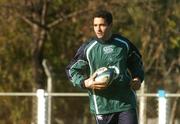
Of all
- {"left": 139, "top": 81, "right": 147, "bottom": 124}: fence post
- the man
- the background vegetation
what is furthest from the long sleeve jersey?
the background vegetation

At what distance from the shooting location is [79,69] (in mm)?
7281

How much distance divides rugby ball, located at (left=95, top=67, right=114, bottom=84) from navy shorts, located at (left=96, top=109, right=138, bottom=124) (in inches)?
14.8

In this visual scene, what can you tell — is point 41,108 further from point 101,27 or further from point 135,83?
point 101,27

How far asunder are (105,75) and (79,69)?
44 centimetres

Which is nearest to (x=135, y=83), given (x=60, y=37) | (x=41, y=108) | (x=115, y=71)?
(x=115, y=71)

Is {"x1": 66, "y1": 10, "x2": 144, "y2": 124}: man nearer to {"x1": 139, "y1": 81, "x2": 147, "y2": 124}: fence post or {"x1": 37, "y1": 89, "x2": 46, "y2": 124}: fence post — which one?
{"x1": 37, "y1": 89, "x2": 46, "y2": 124}: fence post

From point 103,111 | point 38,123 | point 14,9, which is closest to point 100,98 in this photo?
point 103,111

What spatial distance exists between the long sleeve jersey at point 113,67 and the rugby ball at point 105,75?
0.07m

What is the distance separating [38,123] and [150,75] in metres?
8.83

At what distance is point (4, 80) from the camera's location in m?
18.7

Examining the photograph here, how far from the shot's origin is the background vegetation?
54.0ft

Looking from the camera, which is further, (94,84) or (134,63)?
(134,63)

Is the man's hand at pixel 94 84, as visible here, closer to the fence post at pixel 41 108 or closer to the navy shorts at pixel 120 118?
the navy shorts at pixel 120 118

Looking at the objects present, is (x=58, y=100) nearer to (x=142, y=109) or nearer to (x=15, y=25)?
(x=142, y=109)
